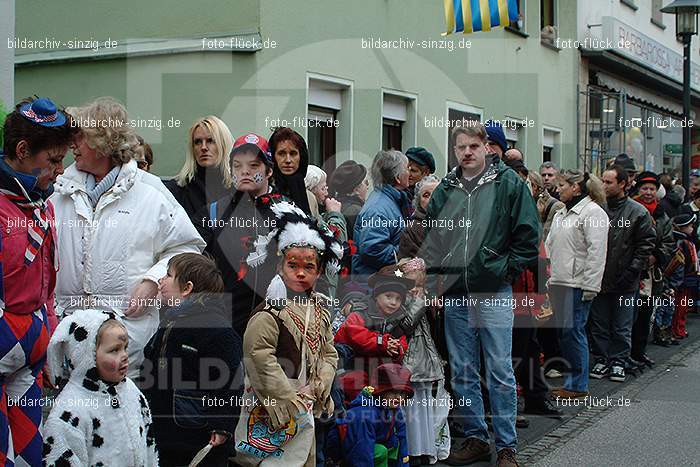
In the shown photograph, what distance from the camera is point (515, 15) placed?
40.3ft

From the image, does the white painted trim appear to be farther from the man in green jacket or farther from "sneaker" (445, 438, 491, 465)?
"sneaker" (445, 438, 491, 465)

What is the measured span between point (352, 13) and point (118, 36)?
9.70ft

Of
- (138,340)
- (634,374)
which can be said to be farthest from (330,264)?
(634,374)

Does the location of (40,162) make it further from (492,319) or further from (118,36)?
(118,36)

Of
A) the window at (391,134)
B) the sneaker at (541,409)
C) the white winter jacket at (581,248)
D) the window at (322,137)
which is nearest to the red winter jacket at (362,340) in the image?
the sneaker at (541,409)

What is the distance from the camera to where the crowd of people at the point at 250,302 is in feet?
12.9

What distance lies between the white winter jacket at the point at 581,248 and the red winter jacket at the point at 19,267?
595 cm

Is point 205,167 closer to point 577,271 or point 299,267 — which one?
point 299,267

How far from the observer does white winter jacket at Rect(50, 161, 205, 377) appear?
15.2 feet

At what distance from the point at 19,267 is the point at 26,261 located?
0.05 m

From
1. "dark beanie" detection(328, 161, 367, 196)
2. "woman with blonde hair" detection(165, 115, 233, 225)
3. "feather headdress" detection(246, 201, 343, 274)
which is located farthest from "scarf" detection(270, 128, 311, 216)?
"dark beanie" detection(328, 161, 367, 196)

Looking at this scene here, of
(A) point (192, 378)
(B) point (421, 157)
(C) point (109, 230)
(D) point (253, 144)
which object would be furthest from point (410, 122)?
(A) point (192, 378)

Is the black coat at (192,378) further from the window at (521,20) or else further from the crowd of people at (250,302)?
the window at (521,20)

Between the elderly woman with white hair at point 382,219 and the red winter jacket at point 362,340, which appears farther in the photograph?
the elderly woman with white hair at point 382,219
